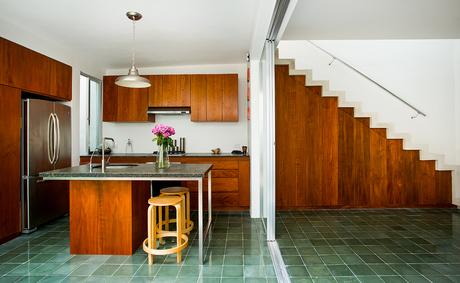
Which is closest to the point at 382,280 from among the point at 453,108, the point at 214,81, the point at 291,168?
the point at 291,168

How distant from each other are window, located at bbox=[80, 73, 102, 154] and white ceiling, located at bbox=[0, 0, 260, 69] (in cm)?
59

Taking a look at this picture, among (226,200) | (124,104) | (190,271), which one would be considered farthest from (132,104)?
(190,271)

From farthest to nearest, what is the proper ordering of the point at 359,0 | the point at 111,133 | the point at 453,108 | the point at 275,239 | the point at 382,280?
the point at 111,133, the point at 453,108, the point at 275,239, the point at 359,0, the point at 382,280

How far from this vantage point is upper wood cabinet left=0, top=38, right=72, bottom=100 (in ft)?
9.07

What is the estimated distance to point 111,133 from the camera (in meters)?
4.87

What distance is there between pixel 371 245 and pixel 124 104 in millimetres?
4435

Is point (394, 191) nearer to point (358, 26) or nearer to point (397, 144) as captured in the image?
point (397, 144)

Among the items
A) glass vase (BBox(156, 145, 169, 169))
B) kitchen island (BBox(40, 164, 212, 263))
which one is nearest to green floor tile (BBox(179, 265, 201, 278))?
kitchen island (BBox(40, 164, 212, 263))

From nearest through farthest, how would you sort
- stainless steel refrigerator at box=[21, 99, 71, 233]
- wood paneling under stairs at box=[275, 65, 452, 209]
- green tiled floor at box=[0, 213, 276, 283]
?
green tiled floor at box=[0, 213, 276, 283] → stainless steel refrigerator at box=[21, 99, 71, 233] → wood paneling under stairs at box=[275, 65, 452, 209]

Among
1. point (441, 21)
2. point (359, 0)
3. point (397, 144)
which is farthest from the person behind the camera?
point (397, 144)

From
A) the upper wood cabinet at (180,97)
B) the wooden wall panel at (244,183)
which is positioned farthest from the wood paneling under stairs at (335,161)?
the upper wood cabinet at (180,97)

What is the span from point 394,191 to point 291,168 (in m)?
1.84

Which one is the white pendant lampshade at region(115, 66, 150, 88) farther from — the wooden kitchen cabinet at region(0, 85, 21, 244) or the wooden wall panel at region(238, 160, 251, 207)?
the wooden wall panel at region(238, 160, 251, 207)

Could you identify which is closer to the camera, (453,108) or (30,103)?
(30,103)
